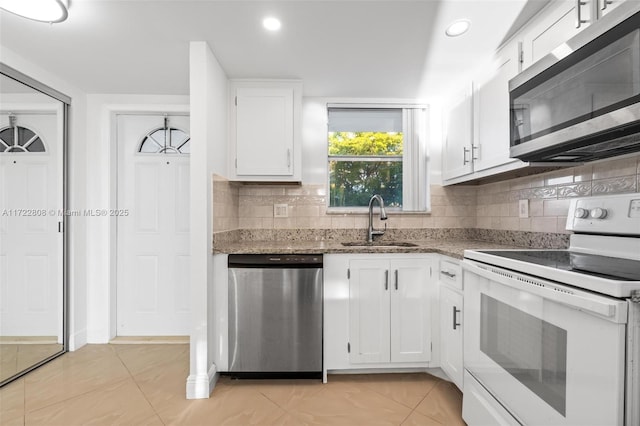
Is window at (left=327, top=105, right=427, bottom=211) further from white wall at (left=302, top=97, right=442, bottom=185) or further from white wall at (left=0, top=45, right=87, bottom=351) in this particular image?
white wall at (left=0, top=45, right=87, bottom=351)

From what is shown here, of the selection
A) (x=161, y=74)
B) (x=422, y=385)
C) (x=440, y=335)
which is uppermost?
(x=161, y=74)

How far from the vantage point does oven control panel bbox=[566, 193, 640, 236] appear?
1.26 metres

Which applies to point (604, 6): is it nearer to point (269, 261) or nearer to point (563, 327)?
point (563, 327)

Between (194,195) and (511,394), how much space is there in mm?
1915

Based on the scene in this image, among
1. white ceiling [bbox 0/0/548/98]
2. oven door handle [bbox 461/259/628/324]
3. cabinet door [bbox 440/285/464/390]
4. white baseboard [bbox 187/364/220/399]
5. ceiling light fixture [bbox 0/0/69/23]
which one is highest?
white ceiling [bbox 0/0/548/98]

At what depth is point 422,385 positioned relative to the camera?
2.06 m

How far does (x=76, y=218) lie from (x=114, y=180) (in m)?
0.43

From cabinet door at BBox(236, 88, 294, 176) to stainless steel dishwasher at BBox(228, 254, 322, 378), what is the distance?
743 millimetres

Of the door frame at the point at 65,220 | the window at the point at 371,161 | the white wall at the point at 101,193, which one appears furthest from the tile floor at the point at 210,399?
the window at the point at 371,161

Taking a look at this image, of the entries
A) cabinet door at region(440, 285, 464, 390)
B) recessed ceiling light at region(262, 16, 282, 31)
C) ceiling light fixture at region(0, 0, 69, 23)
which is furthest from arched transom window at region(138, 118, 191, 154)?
cabinet door at region(440, 285, 464, 390)

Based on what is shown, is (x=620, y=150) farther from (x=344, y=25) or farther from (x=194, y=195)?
(x=194, y=195)

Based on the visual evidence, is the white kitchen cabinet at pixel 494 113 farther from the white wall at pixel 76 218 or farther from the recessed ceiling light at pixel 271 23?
the white wall at pixel 76 218

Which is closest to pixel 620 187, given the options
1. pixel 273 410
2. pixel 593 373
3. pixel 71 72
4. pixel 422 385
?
pixel 593 373

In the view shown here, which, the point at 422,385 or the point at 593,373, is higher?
the point at 593,373
